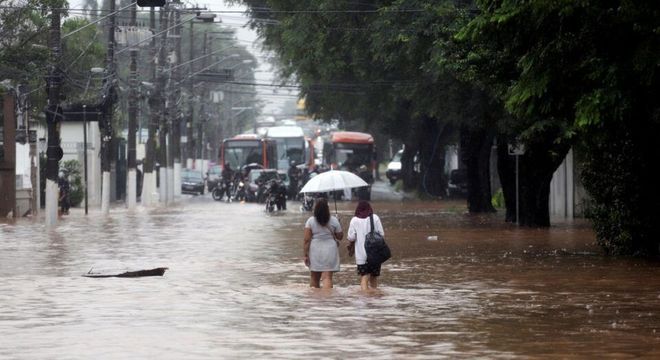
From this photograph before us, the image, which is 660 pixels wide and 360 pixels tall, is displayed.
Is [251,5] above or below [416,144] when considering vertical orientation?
above

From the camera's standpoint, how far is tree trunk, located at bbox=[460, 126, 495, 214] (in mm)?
48688

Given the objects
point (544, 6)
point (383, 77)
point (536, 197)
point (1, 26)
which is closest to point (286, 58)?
point (383, 77)

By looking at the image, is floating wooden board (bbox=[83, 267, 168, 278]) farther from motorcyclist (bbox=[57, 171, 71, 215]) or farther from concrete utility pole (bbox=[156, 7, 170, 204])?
concrete utility pole (bbox=[156, 7, 170, 204])

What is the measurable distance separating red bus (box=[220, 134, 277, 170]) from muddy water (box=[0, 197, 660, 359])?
4535cm

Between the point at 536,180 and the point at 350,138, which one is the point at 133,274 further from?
the point at 350,138

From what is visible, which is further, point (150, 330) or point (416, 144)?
point (416, 144)

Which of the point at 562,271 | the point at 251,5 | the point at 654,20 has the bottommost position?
the point at 562,271

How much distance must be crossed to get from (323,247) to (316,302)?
4.85ft

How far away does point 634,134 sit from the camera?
85.1ft

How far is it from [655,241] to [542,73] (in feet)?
17.7

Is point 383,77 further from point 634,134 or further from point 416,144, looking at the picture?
point 634,134

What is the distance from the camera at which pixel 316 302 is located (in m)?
18.8

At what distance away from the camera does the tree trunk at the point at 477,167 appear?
48.7m

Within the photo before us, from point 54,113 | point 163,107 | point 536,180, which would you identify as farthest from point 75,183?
point 536,180
